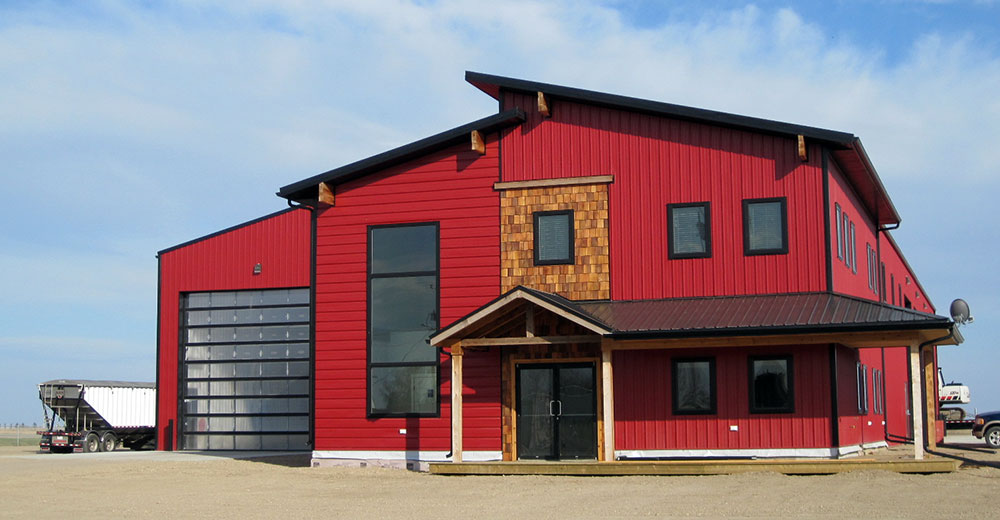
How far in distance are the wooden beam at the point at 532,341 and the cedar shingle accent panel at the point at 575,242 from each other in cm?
156

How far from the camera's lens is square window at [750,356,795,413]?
20234 mm

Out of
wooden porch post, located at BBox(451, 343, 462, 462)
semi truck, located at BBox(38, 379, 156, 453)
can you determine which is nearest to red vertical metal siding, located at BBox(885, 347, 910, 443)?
wooden porch post, located at BBox(451, 343, 462, 462)

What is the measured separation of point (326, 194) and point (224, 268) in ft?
36.8


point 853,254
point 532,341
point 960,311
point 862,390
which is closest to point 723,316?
point 532,341

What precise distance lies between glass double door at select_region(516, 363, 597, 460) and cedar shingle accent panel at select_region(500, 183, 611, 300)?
1.60 meters

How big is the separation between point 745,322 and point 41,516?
1163cm

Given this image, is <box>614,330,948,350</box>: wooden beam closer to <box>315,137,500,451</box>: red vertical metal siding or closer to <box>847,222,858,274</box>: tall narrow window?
<box>315,137,500,451</box>: red vertical metal siding

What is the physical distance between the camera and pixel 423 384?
2275cm

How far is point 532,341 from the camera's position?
20547 mm

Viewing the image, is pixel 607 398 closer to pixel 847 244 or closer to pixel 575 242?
pixel 575 242

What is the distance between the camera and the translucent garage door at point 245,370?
32812mm

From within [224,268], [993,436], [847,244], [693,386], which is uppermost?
[224,268]

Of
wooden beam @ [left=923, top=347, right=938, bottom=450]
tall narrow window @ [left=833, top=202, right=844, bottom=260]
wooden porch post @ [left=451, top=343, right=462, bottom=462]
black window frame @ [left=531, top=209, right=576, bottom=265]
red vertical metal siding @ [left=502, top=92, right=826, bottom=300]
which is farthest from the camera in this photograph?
wooden beam @ [left=923, top=347, right=938, bottom=450]

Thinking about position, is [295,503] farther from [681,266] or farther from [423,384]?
[681,266]
